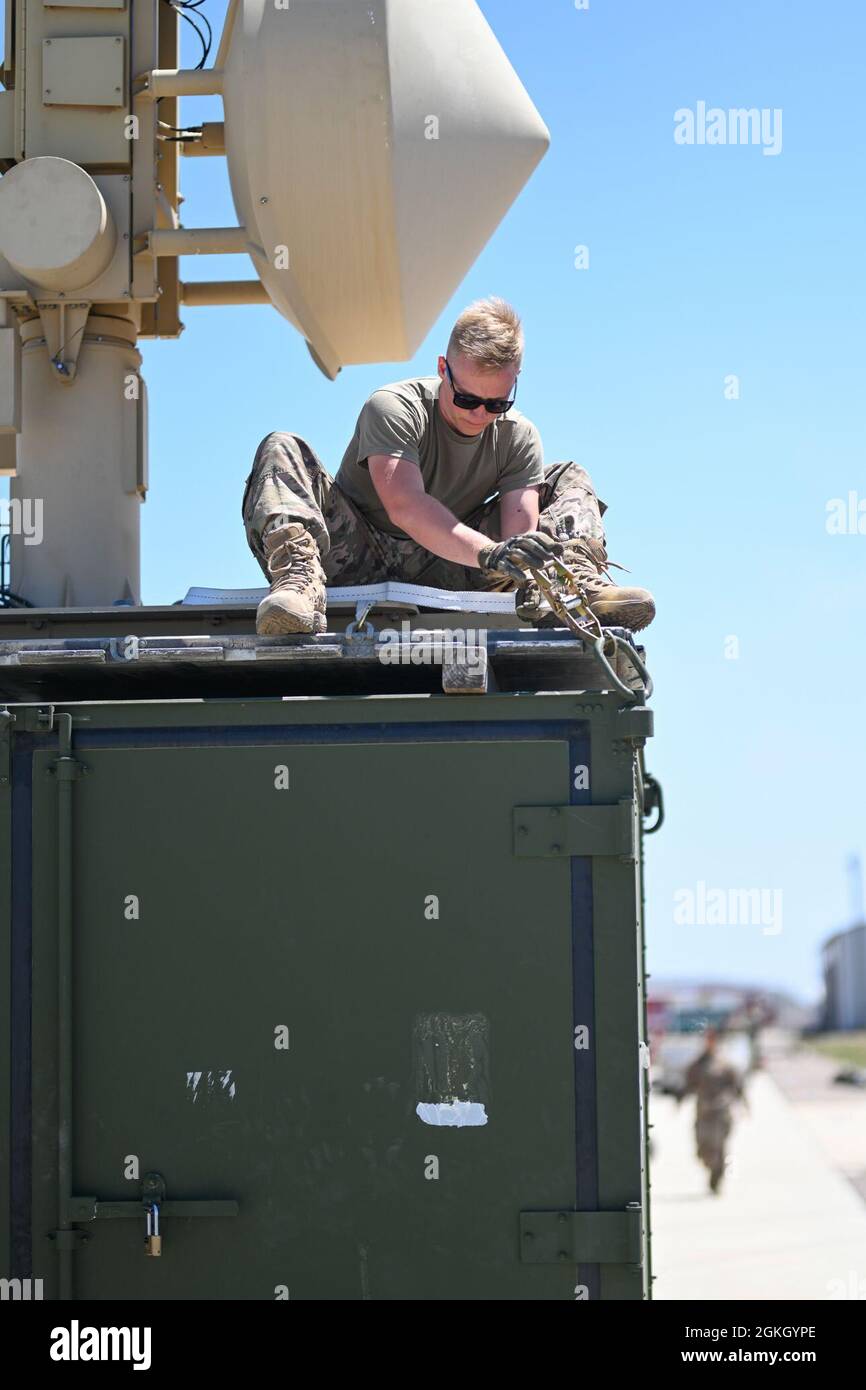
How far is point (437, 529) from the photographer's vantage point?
20.2ft

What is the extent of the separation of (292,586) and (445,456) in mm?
998

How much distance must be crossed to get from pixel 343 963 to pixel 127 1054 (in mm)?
606

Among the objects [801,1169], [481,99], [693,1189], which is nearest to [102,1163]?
[481,99]

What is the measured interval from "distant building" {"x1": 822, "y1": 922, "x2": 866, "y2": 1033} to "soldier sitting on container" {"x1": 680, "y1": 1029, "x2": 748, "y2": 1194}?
51.7 metres

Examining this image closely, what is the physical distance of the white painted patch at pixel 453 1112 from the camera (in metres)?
5.11

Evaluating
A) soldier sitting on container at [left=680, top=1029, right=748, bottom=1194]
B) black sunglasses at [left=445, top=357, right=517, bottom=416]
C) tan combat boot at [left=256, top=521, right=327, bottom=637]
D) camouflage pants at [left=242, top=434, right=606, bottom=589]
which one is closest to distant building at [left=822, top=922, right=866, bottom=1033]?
soldier sitting on container at [left=680, top=1029, right=748, bottom=1194]

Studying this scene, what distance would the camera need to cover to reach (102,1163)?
5133 mm

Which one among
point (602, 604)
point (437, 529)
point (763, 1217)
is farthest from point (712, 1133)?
point (602, 604)

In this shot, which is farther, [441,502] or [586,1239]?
[441,502]

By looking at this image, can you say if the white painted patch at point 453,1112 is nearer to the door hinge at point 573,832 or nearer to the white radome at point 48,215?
the door hinge at point 573,832

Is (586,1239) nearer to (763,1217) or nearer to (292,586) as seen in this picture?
(292,586)

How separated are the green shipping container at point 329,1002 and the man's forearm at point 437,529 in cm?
99

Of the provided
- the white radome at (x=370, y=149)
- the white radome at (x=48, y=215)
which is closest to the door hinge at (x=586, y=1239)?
the white radome at (x=370, y=149)
